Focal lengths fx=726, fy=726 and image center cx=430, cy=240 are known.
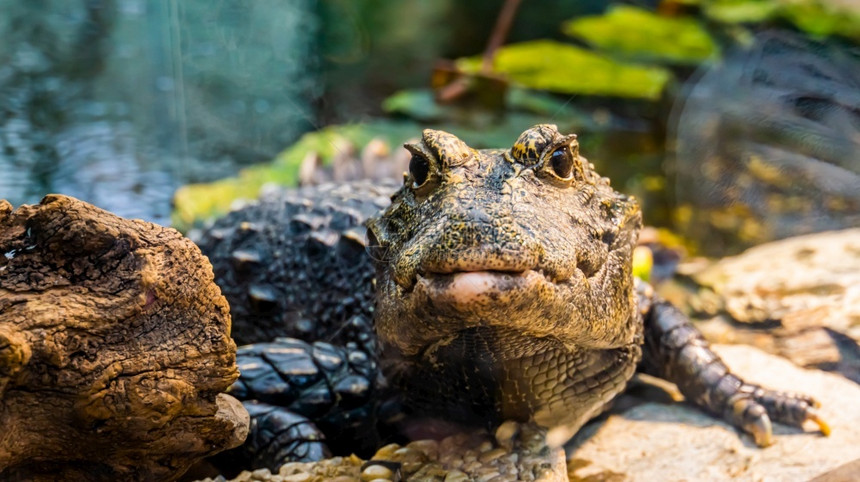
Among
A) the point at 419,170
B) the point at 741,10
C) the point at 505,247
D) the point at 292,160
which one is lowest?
the point at 292,160

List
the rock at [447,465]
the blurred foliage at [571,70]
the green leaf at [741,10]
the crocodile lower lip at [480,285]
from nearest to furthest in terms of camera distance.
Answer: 1. the crocodile lower lip at [480,285]
2. the rock at [447,465]
3. the blurred foliage at [571,70]
4. the green leaf at [741,10]

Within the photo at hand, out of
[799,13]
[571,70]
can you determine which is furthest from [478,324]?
[799,13]

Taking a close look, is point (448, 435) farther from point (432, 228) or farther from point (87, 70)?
point (87, 70)

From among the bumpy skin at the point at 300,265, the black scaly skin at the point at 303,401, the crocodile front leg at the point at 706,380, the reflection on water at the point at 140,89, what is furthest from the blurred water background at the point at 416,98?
the crocodile front leg at the point at 706,380

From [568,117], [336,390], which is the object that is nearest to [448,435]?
[336,390]

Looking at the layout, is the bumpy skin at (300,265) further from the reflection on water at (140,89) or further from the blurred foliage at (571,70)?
the blurred foliage at (571,70)

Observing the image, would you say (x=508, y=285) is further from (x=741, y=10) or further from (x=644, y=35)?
(x=741, y=10)

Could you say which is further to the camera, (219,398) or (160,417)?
(219,398)
